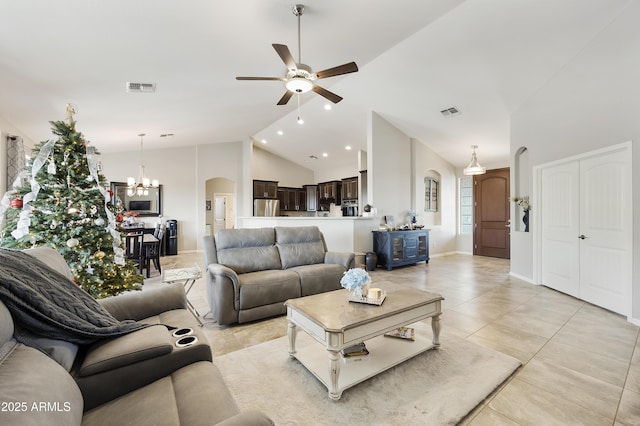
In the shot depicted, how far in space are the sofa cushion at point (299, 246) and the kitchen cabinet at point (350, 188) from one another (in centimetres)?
478

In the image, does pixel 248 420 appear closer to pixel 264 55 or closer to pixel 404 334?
pixel 404 334

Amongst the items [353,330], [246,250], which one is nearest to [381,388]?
[353,330]

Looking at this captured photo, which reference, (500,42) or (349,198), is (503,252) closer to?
(349,198)

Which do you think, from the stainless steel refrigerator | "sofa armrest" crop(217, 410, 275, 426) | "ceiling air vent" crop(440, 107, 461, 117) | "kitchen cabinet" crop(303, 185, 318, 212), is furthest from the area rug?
"kitchen cabinet" crop(303, 185, 318, 212)

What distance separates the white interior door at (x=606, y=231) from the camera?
3.23m

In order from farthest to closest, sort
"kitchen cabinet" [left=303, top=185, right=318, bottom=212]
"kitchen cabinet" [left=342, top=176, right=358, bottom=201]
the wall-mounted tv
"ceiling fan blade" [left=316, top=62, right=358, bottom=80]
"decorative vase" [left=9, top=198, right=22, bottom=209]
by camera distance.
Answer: "kitchen cabinet" [left=303, top=185, right=318, bottom=212] < "kitchen cabinet" [left=342, top=176, right=358, bottom=201] < the wall-mounted tv < "ceiling fan blade" [left=316, top=62, right=358, bottom=80] < "decorative vase" [left=9, top=198, right=22, bottom=209]

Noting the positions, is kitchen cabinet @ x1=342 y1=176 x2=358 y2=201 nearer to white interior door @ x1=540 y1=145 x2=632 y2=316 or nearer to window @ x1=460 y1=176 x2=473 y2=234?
window @ x1=460 y1=176 x2=473 y2=234

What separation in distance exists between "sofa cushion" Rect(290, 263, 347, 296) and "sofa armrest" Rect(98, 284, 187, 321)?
1.48 m

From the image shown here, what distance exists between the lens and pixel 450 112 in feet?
17.7

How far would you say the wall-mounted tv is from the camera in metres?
8.03

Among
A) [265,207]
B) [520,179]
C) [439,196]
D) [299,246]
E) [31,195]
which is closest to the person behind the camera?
[31,195]

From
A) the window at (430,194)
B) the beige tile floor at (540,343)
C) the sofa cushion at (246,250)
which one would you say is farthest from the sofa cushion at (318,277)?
the window at (430,194)

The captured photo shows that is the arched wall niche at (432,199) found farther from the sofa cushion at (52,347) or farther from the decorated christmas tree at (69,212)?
the sofa cushion at (52,347)

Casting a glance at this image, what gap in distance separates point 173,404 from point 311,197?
9333 mm
